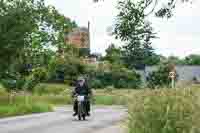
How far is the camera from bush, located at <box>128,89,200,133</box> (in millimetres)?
14078

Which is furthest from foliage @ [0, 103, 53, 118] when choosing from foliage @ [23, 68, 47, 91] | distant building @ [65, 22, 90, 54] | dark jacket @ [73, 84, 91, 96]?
distant building @ [65, 22, 90, 54]

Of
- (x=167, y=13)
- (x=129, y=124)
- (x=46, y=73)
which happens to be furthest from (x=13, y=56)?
(x=46, y=73)

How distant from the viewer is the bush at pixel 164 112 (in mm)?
14078

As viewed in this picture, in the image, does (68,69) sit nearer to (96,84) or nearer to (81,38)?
(96,84)

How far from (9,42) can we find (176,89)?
16.1 metres

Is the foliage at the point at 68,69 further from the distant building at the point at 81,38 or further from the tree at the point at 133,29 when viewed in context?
the tree at the point at 133,29

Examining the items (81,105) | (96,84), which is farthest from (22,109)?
(96,84)

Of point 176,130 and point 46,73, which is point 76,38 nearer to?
point 46,73

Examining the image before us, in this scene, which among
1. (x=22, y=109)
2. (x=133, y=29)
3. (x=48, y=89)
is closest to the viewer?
(x=133, y=29)

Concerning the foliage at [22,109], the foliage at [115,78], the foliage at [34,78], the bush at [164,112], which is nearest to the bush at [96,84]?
the foliage at [115,78]

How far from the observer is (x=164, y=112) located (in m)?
14.9

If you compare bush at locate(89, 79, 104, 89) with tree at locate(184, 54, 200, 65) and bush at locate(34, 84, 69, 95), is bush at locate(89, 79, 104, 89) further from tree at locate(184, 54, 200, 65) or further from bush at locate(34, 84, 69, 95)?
tree at locate(184, 54, 200, 65)

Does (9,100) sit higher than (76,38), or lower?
lower

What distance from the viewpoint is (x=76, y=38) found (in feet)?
267
